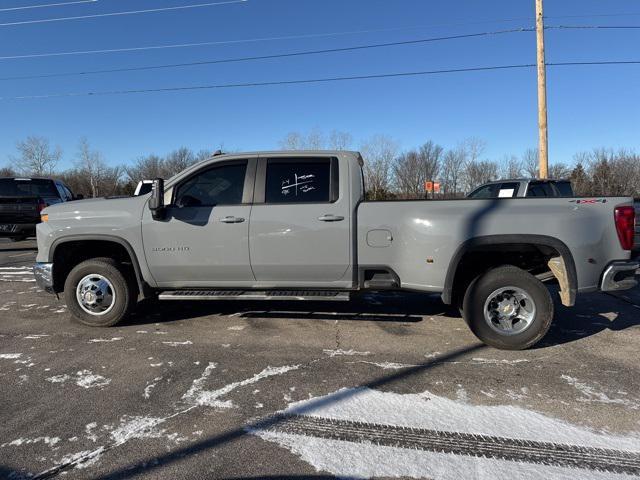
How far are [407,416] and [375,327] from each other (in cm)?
213

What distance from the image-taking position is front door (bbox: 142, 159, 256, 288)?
16.5ft

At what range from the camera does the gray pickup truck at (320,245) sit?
446cm

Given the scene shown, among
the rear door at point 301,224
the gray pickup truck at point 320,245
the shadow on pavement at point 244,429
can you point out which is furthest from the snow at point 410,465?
the rear door at point 301,224

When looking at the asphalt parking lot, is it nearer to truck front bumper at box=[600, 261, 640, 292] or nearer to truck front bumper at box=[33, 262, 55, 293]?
truck front bumper at box=[33, 262, 55, 293]

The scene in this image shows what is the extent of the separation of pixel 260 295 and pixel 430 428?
249 cm

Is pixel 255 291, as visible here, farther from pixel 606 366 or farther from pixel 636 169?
pixel 636 169

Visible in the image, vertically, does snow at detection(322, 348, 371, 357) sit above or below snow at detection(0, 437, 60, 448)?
above

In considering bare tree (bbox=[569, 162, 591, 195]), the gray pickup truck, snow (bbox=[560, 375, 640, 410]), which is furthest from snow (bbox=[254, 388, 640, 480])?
bare tree (bbox=[569, 162, 591, 195])

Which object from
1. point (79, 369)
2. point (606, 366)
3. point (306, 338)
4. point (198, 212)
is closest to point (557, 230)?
point (606, 366)

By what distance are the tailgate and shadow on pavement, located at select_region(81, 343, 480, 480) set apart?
11.5 metres

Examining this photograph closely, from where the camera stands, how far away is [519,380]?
12.8 feet

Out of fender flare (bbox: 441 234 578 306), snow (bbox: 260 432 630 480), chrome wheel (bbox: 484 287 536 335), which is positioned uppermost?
fender flare (bbox: 441 234 578 306)

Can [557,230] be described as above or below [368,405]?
above

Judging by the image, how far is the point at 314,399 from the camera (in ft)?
11.7
